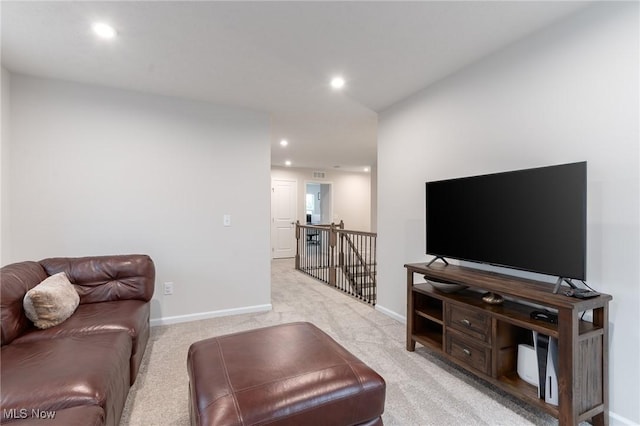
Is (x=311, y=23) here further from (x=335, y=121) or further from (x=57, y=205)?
(x=57, y=205)

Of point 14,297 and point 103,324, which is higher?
point 14,297

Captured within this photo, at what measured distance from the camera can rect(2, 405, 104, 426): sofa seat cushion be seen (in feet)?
3.68

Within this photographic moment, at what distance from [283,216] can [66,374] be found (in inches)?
263

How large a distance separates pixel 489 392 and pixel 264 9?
2.90 meters

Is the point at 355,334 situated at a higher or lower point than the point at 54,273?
lower

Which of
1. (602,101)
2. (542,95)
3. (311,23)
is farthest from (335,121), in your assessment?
(602,101)

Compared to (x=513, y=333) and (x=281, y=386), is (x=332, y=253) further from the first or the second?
(x=281, y=386)

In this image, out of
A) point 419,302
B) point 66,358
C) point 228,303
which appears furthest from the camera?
point 228,303

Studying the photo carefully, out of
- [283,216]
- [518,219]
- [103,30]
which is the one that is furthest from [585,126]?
[283,216]

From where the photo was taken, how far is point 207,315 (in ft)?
11.5

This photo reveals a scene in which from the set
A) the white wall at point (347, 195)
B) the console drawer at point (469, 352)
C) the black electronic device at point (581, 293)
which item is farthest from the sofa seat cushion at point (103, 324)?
the white wall at point (347, 195)

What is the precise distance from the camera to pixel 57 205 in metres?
2.90

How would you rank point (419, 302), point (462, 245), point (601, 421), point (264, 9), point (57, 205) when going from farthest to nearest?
point (57, 205) → point (419, 302) → point (462, 245) → point (264, 9) → point (601, 421)

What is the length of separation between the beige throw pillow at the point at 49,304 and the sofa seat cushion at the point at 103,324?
0.05m
